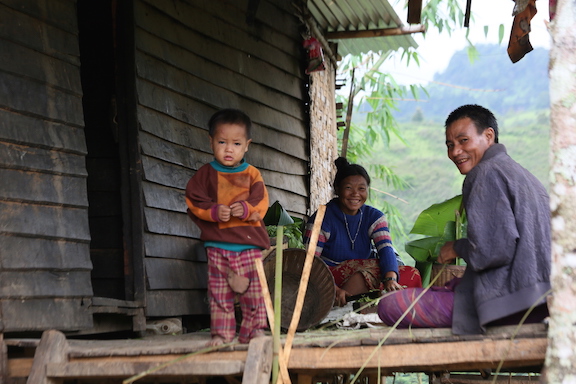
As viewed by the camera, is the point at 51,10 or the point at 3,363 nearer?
the point at 3,363

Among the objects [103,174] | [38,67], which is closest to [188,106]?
[103,174]

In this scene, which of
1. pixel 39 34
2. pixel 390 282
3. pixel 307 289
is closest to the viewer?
pixel 39 34

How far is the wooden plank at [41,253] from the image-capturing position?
344 cm

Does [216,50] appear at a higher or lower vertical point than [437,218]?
higher

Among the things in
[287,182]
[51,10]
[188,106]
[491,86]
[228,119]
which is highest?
[491,86]

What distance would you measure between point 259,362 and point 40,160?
164 centimetres

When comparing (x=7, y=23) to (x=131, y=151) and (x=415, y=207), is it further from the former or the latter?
(x=415, y=207)

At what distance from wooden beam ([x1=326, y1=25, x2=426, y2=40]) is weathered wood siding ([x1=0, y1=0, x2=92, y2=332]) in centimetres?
464

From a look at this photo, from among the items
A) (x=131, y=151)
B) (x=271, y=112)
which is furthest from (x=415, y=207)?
(x=131, y=151)

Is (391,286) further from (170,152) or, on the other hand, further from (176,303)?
(170,152)

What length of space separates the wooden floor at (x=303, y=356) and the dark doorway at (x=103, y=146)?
5.14ft

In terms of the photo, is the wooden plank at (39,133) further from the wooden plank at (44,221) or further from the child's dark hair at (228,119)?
the child's dark hair at (228,119)

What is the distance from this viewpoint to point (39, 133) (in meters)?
3.76

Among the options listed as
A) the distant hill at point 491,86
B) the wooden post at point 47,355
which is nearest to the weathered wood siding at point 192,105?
the wooden post at point 47,355
